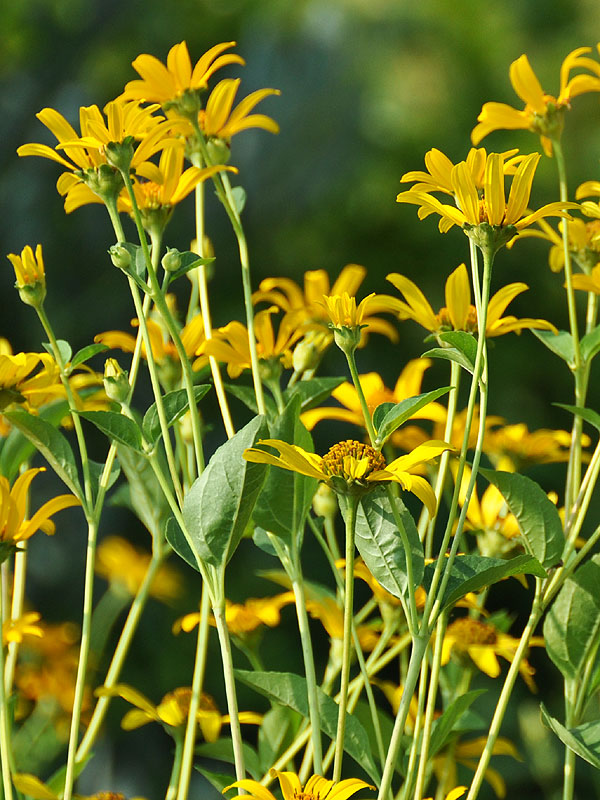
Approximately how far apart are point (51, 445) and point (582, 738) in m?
0.24

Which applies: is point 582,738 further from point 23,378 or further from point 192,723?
point 23,378

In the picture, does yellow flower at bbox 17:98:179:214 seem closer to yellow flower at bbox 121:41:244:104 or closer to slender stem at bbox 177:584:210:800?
yellow flower at bbox 121:41:244:104

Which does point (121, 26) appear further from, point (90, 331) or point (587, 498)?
point (587, 498)

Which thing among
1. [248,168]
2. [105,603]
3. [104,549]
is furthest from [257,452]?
[248,168]

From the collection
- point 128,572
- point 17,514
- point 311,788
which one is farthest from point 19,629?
point 128,572

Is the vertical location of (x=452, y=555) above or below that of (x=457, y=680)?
above

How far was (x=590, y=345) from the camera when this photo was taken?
16.3 inches

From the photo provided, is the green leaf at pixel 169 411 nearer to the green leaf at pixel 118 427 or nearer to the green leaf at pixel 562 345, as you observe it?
the green leaf at pixel 118 427

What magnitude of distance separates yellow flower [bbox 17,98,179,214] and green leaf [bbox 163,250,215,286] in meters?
0.04

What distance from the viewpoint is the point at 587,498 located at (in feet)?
1.27

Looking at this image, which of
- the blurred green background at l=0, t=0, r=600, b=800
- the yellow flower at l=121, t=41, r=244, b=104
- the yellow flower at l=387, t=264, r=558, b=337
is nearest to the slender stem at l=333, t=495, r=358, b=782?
the yellow flower at l=387, t=264, r=558, b=337

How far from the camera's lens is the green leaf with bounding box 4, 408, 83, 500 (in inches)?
14.9

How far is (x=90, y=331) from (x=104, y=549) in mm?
811

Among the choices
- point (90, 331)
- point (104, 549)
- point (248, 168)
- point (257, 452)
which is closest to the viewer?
point (257, 452)
